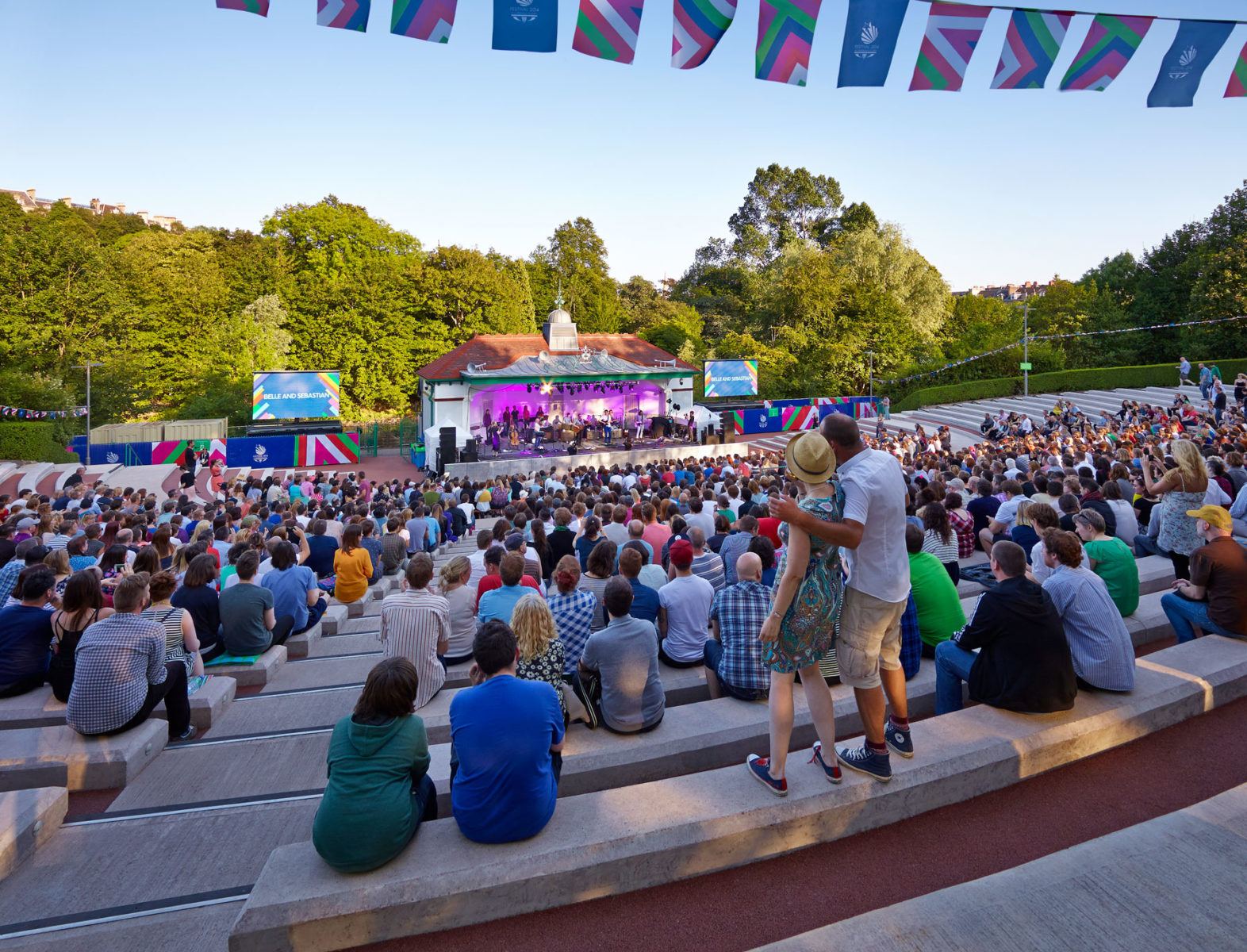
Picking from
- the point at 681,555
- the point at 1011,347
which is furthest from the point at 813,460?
the point at 1011,347

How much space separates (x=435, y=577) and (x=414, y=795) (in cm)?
550

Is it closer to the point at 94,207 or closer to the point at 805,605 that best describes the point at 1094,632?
the point at 805,605

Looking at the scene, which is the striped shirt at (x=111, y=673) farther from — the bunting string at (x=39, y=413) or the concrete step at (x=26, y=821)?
the bunting string at (x=39, y=413)

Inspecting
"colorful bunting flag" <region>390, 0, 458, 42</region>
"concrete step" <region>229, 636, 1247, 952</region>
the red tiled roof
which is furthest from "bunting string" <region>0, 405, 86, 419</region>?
"concrete step" <region>229, 636, 1247, 952</region>

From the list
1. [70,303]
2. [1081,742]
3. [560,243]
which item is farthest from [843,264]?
[1081,742]

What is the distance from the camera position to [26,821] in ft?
8.87

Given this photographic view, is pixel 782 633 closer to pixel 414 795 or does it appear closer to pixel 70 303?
pixel 414 795

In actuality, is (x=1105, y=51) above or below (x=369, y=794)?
above

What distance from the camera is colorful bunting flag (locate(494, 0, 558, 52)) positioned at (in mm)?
6055

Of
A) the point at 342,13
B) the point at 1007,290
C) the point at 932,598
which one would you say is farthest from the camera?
the point at 1007,290

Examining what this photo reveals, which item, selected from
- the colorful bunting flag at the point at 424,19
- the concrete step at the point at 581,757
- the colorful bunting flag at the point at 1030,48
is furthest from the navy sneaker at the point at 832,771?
the colorful bunting flag at the point at 1030,48

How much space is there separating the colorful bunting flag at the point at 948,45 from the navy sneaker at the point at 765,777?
7251 mm

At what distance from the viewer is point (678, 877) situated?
2490mm

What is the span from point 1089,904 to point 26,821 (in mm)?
3976
